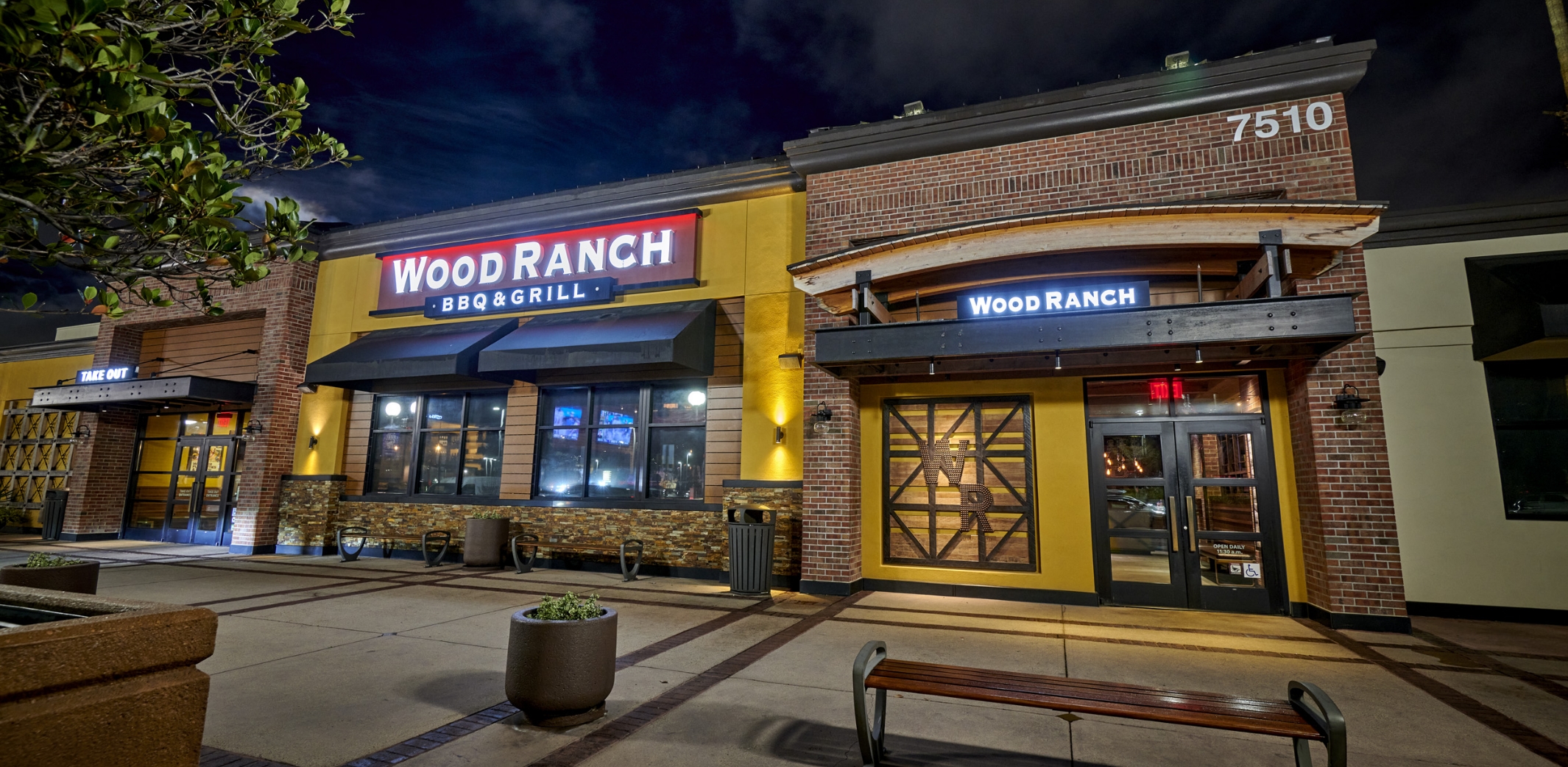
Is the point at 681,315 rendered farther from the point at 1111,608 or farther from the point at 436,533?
the point at 1111,608

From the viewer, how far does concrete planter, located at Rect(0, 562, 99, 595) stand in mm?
6188

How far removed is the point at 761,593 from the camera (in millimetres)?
9219

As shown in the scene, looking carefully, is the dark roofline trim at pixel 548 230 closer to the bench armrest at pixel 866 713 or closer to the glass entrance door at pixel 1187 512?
the glass entrance door at pixel 1187 512

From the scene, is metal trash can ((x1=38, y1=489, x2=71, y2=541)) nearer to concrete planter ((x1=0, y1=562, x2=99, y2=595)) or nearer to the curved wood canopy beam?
concrete planter ((x1=0, y1=562, x2=99, y2=595))

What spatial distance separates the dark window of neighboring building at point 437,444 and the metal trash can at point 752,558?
532 cm

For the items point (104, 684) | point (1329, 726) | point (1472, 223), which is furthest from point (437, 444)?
point (1472, 223)

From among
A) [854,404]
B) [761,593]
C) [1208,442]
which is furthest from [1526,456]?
[761,593]

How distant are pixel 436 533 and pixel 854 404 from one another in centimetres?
798

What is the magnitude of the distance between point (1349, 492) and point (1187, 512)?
158 centimetres

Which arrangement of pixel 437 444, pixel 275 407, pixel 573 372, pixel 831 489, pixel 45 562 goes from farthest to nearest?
pixel 275 407
pixel 437 444
pixel 573 372
pixel 831 489
pixel 45 562

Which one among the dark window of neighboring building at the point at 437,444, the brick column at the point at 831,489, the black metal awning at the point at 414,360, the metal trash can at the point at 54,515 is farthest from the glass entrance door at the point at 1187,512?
the metal trash can at the point at 54,515

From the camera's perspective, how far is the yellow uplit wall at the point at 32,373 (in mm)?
17625

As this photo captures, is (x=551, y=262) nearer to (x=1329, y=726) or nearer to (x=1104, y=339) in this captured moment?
(x=1104, y=339)

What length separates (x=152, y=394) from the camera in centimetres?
1397
